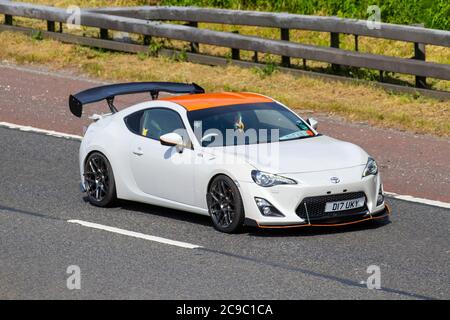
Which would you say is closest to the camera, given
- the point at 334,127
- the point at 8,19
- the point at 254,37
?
the point at 334,127

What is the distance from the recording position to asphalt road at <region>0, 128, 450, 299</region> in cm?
1175

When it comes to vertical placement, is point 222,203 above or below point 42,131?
above

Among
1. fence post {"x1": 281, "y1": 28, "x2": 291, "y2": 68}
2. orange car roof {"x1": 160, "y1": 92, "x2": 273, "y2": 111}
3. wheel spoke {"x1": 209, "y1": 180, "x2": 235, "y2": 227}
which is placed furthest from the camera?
fence post {"x1": 281, "y1": 28, "x2": 291, "y2": 68}

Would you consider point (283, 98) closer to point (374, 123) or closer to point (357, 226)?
point (374, 123)

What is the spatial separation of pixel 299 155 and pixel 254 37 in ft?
28.9

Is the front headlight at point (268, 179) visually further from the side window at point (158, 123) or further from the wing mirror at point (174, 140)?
the side window at point (158, 123)

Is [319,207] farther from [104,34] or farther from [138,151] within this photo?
[104,34]

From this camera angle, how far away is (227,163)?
45.4 ft

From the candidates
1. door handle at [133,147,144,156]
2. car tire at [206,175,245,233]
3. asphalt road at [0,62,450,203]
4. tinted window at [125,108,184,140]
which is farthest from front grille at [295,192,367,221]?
asphalt road at [0,62,450,203]

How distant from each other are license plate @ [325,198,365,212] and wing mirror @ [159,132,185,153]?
6.19 ft

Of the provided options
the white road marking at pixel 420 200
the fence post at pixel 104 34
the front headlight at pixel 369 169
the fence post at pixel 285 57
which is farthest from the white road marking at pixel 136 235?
the fence post at pixel 104 34

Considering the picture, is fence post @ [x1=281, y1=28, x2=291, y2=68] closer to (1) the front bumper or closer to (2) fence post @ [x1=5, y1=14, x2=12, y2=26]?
(2) fence post @ [x1=5, y1=14, x2=12, y2=26]

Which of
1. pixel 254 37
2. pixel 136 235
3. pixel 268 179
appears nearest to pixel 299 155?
pixel 268 179

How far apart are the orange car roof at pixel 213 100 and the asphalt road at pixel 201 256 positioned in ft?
4.21
